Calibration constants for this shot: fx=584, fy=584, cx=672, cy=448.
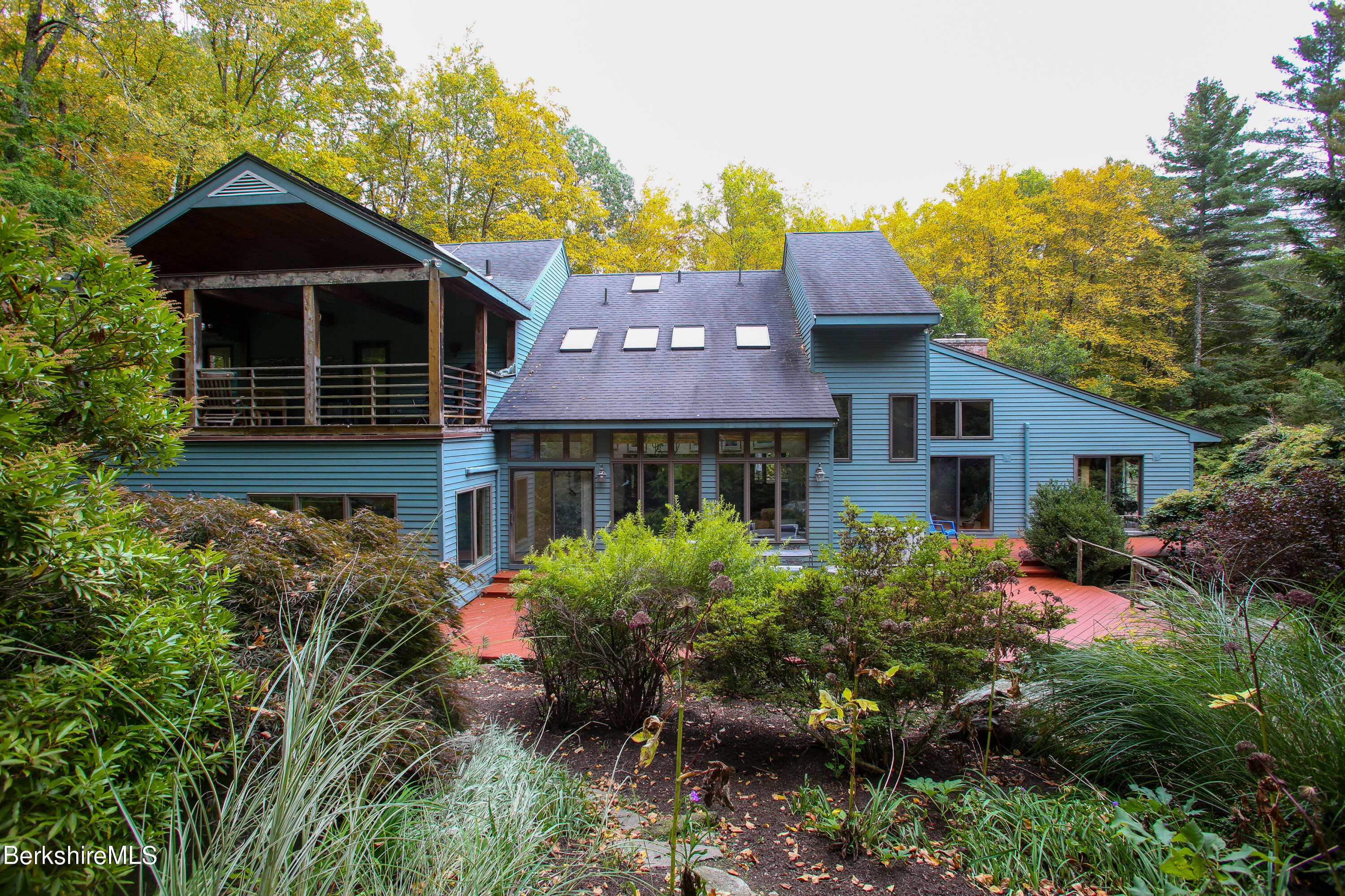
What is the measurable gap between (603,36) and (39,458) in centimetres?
1731

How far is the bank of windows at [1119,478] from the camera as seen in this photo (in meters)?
13.9

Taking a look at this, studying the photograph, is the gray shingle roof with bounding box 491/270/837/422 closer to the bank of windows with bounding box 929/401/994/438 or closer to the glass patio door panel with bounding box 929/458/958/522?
the bank of windows with bounding box 929/401/994/438

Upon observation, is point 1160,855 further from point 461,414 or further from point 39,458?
point 461,414

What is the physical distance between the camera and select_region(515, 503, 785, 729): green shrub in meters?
4.06

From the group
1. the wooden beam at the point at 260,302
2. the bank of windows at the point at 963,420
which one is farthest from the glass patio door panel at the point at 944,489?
the wooden beam at the point at 260,302

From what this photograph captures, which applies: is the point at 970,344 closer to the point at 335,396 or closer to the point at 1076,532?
the point at 1076,532

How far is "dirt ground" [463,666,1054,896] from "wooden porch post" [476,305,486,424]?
6.16 meters

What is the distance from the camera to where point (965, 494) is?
14273 mm

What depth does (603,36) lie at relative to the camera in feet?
50.0

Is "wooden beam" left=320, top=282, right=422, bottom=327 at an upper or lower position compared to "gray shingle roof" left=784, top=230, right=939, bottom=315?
lower

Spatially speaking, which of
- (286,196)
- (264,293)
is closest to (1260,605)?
(286,196)

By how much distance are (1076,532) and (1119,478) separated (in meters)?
5.51

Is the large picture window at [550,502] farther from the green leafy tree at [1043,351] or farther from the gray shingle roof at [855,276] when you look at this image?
the green leafy tree at [1043,351]

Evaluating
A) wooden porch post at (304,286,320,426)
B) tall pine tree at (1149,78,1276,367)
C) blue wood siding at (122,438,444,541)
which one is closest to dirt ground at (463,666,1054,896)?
blue wood siding at (122,438,444,541)
